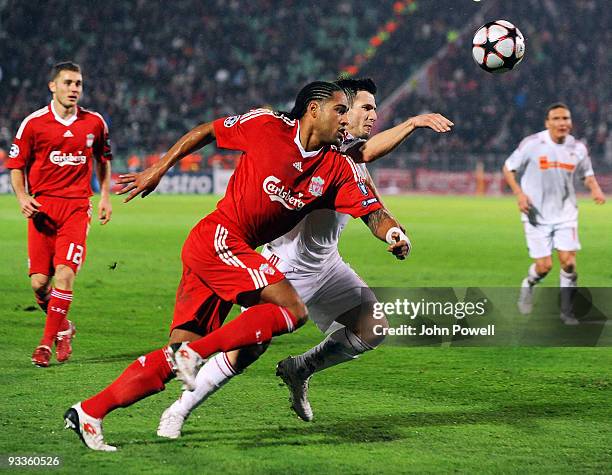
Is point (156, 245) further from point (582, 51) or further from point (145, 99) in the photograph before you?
point (582, 51)

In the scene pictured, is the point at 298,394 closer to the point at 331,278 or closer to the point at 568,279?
the point at 331,278

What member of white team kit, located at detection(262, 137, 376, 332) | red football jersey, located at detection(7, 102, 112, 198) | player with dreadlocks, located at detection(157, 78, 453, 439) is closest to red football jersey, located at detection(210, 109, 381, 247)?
player with dreadlocks, located at detection(157, 78, 453, 439)

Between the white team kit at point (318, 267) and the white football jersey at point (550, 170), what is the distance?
490cm

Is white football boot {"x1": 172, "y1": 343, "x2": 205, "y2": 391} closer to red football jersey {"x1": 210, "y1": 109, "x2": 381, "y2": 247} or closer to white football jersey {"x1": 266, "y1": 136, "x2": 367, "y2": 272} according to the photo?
red football jersey {"x1": 210, "y1": 109, "x2": 381, "y2": 247}

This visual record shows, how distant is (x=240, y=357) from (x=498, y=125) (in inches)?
1206

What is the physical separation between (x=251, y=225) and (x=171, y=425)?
1.05m

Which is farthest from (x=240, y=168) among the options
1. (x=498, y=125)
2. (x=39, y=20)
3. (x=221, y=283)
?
(x=39, y=20)

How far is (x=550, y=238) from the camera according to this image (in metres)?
10.2

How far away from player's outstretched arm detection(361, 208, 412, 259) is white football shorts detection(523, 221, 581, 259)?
5.24 m

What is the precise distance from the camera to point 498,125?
34.8 m

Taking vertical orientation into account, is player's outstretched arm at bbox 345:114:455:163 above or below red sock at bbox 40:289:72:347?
above

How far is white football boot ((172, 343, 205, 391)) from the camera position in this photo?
14.6ft

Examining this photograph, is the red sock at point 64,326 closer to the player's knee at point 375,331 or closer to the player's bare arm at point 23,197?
the player's bare arm at point 23,197

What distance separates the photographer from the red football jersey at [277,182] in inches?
198
